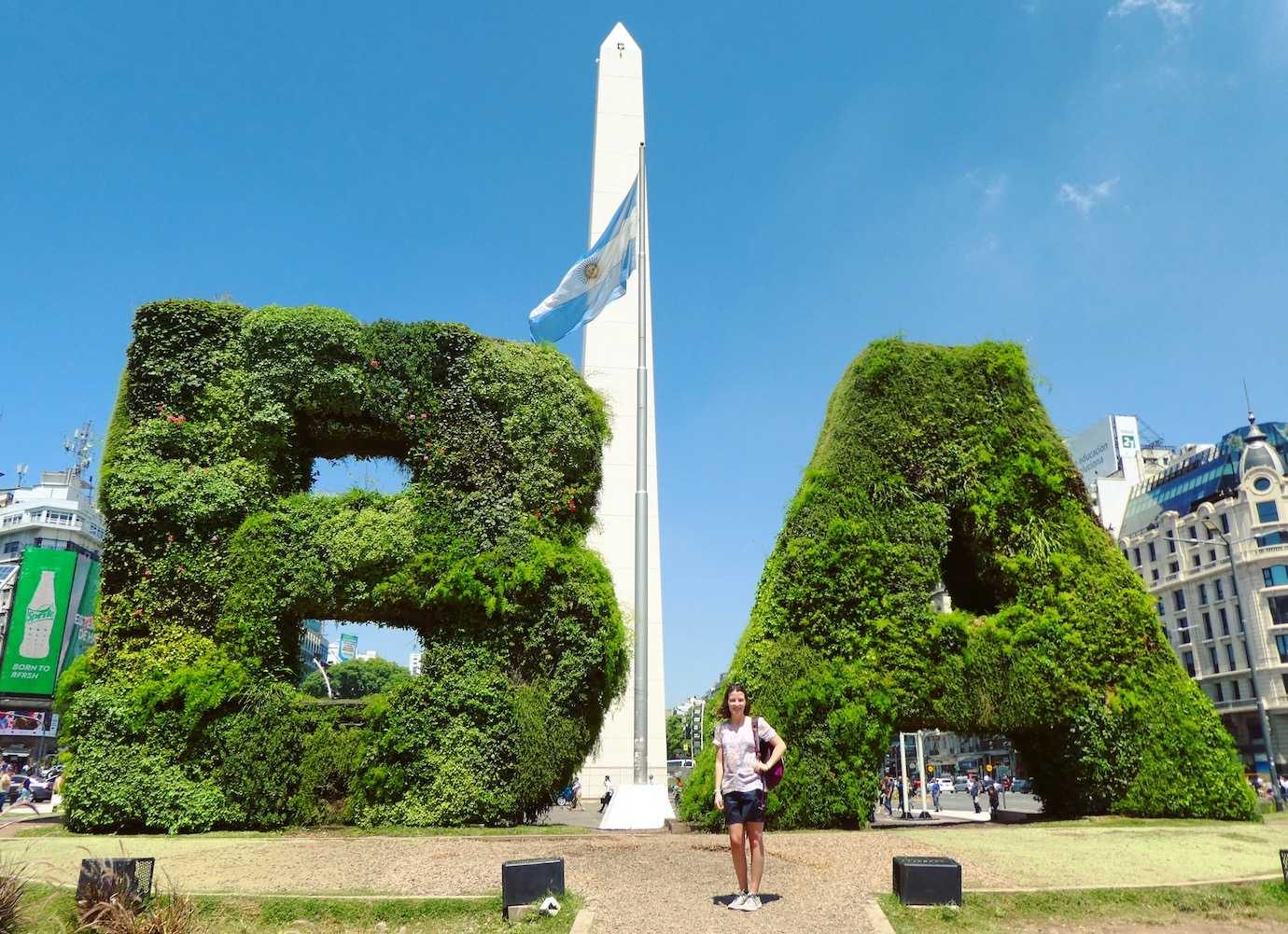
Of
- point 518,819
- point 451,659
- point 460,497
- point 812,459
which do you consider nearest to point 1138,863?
point 812,459

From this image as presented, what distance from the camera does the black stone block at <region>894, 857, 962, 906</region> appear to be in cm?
709

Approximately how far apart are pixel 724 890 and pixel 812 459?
25.3 feet

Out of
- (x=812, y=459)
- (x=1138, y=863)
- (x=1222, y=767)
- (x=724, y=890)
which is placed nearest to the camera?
(x=724, y=890)

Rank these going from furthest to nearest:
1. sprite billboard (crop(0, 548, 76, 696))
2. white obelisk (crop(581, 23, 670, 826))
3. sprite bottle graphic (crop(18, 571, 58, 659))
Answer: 1. sprite bottle graphic (crop(18, 571, 58, 659))
2. sprite billboard (crop(0, 548, 76, 696))
3. white obelisk (crop(581, 23, 670, 826))

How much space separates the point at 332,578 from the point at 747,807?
874 cm

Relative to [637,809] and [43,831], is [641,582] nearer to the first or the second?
[637,809]

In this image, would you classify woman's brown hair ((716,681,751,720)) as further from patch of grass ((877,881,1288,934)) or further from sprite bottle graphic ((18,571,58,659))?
sprite bottle graphic ((18,571,58,659))

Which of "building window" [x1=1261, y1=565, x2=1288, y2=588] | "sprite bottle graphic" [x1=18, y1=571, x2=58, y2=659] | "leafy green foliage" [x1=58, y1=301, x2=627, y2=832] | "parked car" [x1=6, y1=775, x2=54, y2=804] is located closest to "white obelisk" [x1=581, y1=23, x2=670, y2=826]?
"leafy green foliage" [x1=58, y1=301, x2=627, y2=832]

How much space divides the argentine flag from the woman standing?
11.0m

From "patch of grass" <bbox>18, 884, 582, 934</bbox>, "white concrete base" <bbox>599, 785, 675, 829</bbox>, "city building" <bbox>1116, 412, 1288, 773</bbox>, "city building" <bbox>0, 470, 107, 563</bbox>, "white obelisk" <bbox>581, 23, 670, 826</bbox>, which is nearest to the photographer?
"patch of grass" <bbox>18, 884, 582, 934</bbox>

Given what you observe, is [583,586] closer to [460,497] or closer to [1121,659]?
[460,497]

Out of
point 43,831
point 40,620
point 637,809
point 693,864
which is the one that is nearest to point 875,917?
point 693,864

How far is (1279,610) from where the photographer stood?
55.1 m

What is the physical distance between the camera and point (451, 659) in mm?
13188
